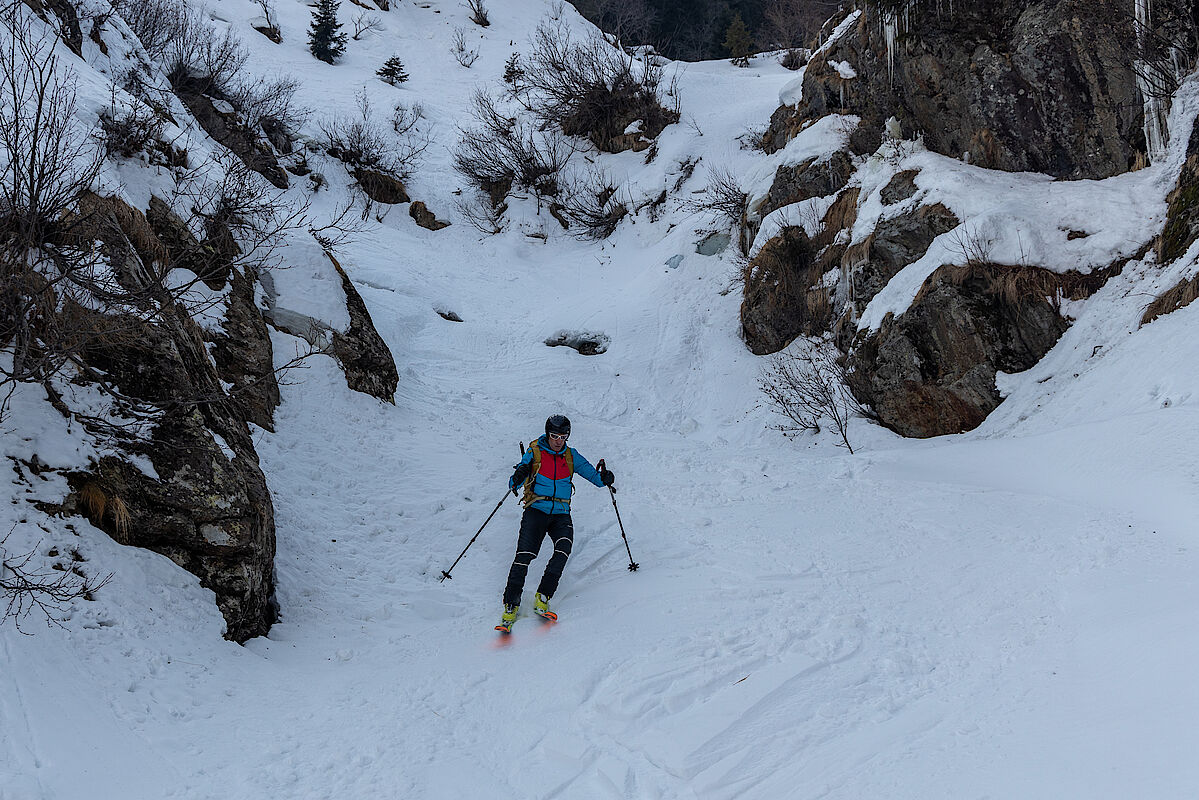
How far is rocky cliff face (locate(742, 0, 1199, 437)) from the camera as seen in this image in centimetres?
877

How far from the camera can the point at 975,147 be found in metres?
10.5

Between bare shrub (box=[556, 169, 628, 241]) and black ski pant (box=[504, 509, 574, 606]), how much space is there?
15741 millimetres

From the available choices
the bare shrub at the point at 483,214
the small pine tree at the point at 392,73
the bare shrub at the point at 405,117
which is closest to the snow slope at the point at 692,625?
the bare shrub at the point at 483,214

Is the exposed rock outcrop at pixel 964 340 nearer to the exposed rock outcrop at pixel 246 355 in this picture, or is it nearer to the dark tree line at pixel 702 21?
the exposed rock outcrop at pixel 246 355

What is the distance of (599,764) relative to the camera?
4.11 metres

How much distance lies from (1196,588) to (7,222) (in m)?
8.33

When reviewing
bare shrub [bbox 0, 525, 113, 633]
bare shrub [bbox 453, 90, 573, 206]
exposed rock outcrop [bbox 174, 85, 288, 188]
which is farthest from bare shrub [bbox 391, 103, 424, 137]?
bare shrub [bbox 0, 525, 113, 633]

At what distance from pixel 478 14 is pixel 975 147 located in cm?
3161

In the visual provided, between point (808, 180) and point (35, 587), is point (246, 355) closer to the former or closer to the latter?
point (35, 587)

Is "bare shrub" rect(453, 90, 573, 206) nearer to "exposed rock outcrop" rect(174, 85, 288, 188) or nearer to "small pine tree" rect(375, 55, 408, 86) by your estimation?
"exposed rock outcrop" rect(174, 85, 288, 188)

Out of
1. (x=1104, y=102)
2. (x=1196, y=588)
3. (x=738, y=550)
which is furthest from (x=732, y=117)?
(x=1196, y=588)

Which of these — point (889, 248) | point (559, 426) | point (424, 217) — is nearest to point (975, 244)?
point (889, 248)

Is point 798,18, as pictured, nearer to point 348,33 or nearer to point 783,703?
point 348,33

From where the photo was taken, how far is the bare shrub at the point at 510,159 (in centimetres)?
2281
